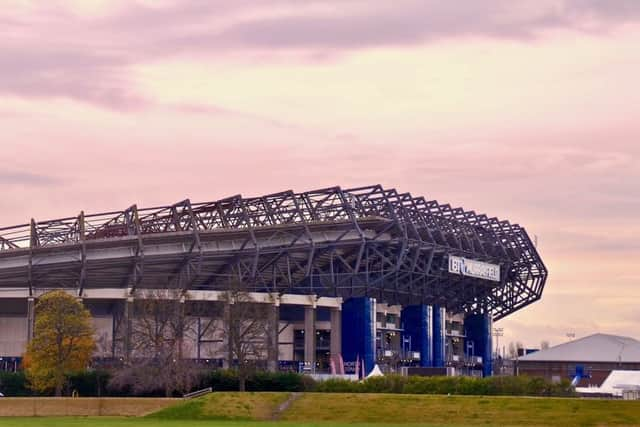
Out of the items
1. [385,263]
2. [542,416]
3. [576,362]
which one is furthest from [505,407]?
[576,362]

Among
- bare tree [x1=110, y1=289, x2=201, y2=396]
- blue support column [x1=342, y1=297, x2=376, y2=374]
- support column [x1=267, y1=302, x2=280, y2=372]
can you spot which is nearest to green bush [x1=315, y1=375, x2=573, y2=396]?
bare tree [x1=110, y1=289, x2=201, y2=396]

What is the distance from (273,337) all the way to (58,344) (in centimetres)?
3485

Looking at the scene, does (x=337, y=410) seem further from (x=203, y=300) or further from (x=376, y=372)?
(x=203, y=300)

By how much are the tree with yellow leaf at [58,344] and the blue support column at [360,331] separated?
48.9 metres

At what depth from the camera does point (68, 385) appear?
382 ft

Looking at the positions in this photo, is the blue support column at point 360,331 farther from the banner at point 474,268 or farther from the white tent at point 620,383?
the white tent at point 620,383

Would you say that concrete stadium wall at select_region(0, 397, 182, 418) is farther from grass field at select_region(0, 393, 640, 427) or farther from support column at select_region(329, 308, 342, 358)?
support column at select_region(329, 308, 342, 358)

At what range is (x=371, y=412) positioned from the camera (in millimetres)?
88375

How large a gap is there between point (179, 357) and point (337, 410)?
25022 mm

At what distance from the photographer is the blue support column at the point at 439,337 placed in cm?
18450

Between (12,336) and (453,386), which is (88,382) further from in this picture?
(12,336)

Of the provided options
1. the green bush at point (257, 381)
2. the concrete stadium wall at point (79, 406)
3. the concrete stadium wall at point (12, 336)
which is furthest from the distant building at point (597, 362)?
the concrete stadium wall at point (79, 406)

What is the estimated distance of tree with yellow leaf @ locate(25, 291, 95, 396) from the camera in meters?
116

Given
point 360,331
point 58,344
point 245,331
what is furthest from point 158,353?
point 360,331
